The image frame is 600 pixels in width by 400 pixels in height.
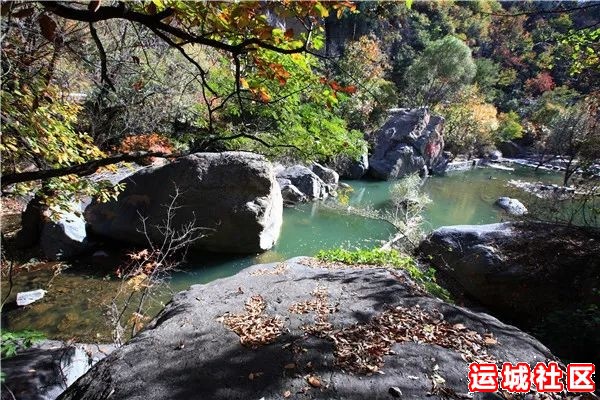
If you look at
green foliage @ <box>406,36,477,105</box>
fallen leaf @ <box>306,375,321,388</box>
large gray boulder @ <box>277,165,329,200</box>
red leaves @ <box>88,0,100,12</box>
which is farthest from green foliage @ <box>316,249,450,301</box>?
green foliage @ <box>406,36,477,105</box>

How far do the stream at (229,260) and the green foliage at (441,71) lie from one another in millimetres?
8261

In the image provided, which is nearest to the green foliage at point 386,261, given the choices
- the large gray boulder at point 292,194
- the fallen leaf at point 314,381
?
the fallen leaf at point 314,381

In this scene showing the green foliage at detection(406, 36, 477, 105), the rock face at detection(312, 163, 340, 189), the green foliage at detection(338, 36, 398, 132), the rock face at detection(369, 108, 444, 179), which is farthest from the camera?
the green foliage at detection(406, 36, 477, 105)

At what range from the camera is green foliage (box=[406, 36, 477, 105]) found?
2278cm

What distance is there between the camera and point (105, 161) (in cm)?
212

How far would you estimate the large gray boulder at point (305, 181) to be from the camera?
44.9 feet

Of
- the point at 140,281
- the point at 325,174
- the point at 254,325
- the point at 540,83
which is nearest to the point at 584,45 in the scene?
Answer: the point at 254,325

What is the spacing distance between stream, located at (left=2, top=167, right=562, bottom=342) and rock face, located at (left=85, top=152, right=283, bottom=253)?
0.51 meters

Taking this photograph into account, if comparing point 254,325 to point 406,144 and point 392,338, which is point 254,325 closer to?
point 392,338

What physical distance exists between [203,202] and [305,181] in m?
6.10

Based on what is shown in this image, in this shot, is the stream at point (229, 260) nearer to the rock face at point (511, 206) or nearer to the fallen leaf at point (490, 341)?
the rock face at point (511, 206)

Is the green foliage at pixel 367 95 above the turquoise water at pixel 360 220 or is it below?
above

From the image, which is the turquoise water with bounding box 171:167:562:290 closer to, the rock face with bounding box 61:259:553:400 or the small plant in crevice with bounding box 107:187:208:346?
the small plant in crevice with bounding box 107:187:208:346

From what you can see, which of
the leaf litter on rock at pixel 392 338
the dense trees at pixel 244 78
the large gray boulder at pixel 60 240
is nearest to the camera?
the dense trees at pixel 244 78
